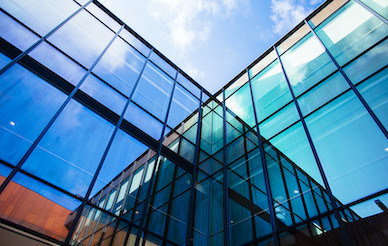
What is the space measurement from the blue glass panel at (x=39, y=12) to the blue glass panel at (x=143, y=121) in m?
4.08

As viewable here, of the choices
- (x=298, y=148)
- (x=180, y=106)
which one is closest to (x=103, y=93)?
(x=180, y=106)

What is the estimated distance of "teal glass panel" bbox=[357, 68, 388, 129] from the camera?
5988mm

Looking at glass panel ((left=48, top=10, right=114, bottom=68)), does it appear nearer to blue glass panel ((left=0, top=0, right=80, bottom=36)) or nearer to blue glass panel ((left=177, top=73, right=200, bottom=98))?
blue glass panel ((left=0, top=0, right=80, bottom=36))

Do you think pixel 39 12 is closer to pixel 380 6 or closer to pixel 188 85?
pixel 188 85

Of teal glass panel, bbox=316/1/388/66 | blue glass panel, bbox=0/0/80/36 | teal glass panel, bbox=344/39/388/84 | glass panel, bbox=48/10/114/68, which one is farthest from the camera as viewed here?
glass panel, bbox=48/10/114/68

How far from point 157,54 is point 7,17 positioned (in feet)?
22.8

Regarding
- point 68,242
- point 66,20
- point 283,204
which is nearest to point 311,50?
point 283,204

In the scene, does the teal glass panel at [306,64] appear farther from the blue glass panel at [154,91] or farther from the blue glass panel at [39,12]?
the blue glass panel at [39,12]

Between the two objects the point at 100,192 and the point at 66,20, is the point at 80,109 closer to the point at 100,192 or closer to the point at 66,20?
the point at 100,192

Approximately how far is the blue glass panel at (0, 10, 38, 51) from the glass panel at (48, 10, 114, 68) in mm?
733

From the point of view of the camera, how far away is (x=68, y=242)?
5.38 metres

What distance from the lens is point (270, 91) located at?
420 inches

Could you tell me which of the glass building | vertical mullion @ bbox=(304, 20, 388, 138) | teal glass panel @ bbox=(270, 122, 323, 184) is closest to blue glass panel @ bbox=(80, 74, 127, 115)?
the glass building

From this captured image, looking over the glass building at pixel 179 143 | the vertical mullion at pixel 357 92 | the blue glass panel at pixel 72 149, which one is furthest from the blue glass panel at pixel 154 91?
the vertical mullion at pixel 357 92
